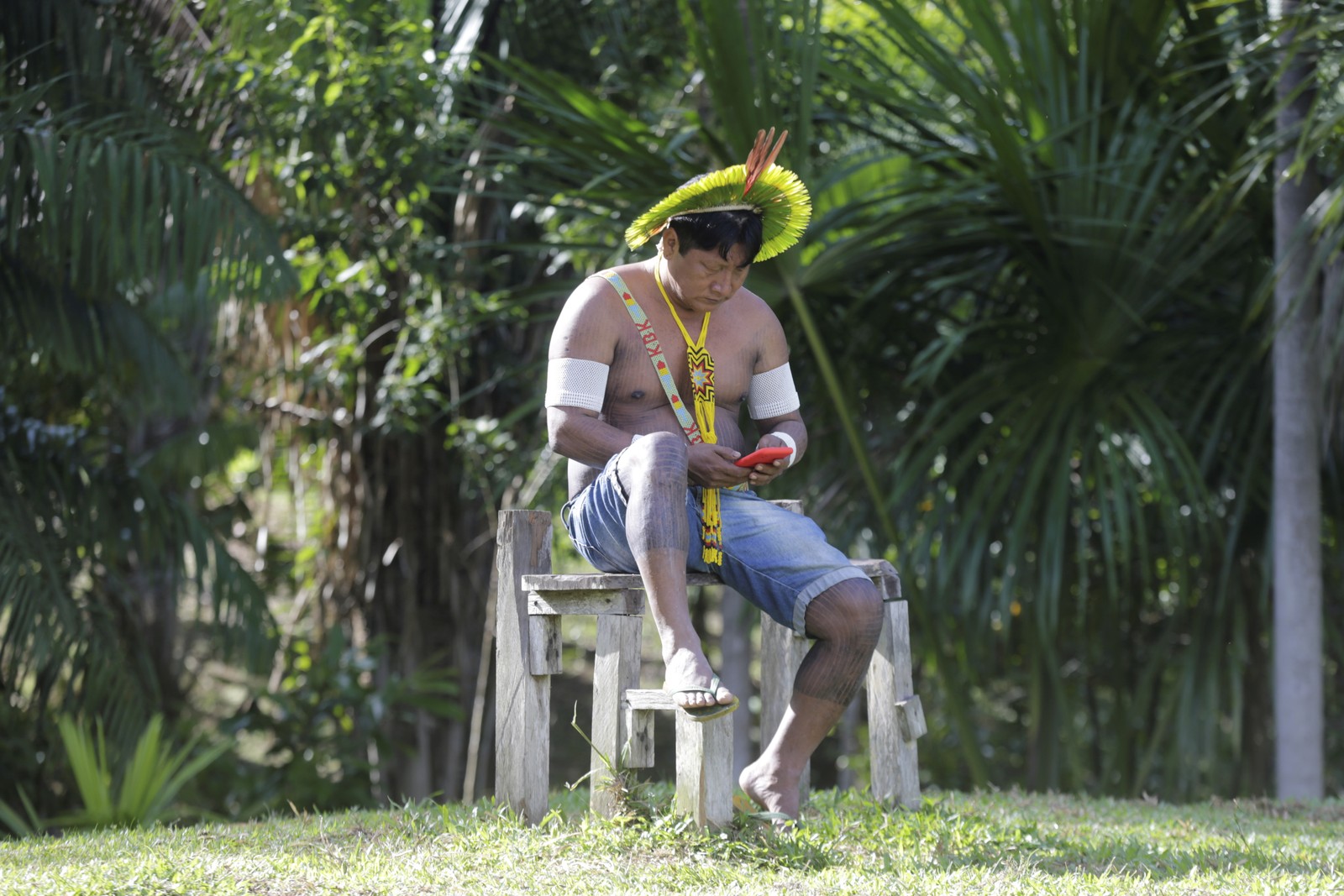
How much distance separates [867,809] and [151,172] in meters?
3.04

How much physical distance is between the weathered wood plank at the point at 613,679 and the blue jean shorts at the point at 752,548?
0.14m

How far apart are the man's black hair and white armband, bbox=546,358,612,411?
33 centimetres

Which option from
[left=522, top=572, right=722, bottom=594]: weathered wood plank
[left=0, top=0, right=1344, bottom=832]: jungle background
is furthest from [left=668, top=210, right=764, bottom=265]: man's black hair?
[left=0, top=0, right=1344, bottom=832]: jungle background

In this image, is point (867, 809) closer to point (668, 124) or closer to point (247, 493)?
point (668, 124)

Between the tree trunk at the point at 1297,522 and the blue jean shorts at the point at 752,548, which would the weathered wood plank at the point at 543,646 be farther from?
the tree trunk at the point at 1297,522

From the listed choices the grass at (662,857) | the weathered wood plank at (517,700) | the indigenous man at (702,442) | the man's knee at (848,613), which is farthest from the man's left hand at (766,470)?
the grass at (662,857)

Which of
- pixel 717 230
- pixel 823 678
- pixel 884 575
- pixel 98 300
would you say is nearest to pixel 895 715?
pixel 884 575

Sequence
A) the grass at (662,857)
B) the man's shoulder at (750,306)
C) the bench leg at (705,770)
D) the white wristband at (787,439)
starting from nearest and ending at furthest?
the grass at (662,857), the bench leg at (705,770), the white wristband at (787,439), the man's shoulder at (750,306)

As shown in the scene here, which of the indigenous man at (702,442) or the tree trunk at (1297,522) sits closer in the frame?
the indigenous man at (702,442)

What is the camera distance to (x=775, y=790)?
2855 mm

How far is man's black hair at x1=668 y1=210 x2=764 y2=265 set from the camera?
2924mm

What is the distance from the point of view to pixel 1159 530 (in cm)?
586

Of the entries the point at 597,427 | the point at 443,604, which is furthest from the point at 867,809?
the point at 443,604

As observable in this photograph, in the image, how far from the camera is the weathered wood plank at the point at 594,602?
9.48 feet
